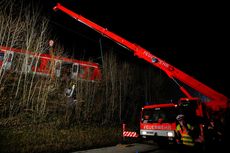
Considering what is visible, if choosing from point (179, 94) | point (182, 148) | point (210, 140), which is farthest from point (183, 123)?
point (179, 94)

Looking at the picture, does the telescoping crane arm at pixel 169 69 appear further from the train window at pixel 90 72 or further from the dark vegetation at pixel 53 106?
the train window at pixel 90 72

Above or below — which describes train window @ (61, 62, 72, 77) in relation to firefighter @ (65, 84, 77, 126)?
above

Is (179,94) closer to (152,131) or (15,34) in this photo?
(152,131)

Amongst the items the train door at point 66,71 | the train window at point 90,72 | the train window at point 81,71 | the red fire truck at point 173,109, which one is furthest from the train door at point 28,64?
the red fire truck at point 173,109

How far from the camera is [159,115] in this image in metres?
8.88

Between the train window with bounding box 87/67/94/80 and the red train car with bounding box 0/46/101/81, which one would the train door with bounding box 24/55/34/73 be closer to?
the red train car with bounding box 0/46/101/81

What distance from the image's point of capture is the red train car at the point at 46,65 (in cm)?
1293

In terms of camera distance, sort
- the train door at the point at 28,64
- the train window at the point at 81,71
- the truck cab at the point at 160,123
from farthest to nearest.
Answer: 1. the train window at the point at 81,71
2. the train door at the point at 28,64
3. the truck cab at the point at 160,123

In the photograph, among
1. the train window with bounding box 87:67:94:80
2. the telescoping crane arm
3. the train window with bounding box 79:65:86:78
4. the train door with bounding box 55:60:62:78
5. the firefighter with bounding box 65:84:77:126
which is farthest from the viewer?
the train window with bounding box 87:67:94:80

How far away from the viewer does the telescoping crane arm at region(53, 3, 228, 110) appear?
8305 mm

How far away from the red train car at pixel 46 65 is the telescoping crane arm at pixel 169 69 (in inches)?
157

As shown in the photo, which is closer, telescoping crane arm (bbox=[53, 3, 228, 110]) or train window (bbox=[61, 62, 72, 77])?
telescoping crane arm (bbox=[53, 3, 228, 110])

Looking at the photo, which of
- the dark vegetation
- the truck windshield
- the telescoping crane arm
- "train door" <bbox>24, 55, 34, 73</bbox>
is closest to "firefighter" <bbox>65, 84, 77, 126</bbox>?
the dark vegetation

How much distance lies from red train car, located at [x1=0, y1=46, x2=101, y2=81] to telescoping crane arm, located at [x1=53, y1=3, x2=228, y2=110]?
399 cm
